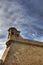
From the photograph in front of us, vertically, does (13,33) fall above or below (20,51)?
above

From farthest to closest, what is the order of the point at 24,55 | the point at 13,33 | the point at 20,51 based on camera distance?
the point at 13,33 → the point at 20,51 → the point at 24,55

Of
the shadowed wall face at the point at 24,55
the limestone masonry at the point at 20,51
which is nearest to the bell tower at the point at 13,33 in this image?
the limestone masonry at the point at 20,51

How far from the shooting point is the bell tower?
80.4 ft

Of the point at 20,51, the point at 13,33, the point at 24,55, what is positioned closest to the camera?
the point at 24,55

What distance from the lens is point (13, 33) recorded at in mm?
25094

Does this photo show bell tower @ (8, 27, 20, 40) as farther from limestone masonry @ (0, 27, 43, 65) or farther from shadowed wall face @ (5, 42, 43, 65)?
shadowed wall face @ (5, 42, 43, 65)

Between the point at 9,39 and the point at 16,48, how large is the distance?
1.90 m

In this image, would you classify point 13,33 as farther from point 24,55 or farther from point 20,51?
point 24,55

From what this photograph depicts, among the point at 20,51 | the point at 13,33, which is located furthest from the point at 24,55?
the point at 13,33

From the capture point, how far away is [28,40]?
2488 cm

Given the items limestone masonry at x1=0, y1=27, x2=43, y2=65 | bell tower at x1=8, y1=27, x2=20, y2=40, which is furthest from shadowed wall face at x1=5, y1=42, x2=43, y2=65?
bell tower at x1=8, y1=27, x2=20, y2=40

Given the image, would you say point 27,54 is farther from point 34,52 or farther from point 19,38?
point 19,38

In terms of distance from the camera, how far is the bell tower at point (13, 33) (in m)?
24.5

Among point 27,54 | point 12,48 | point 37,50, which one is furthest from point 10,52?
point 37,50
